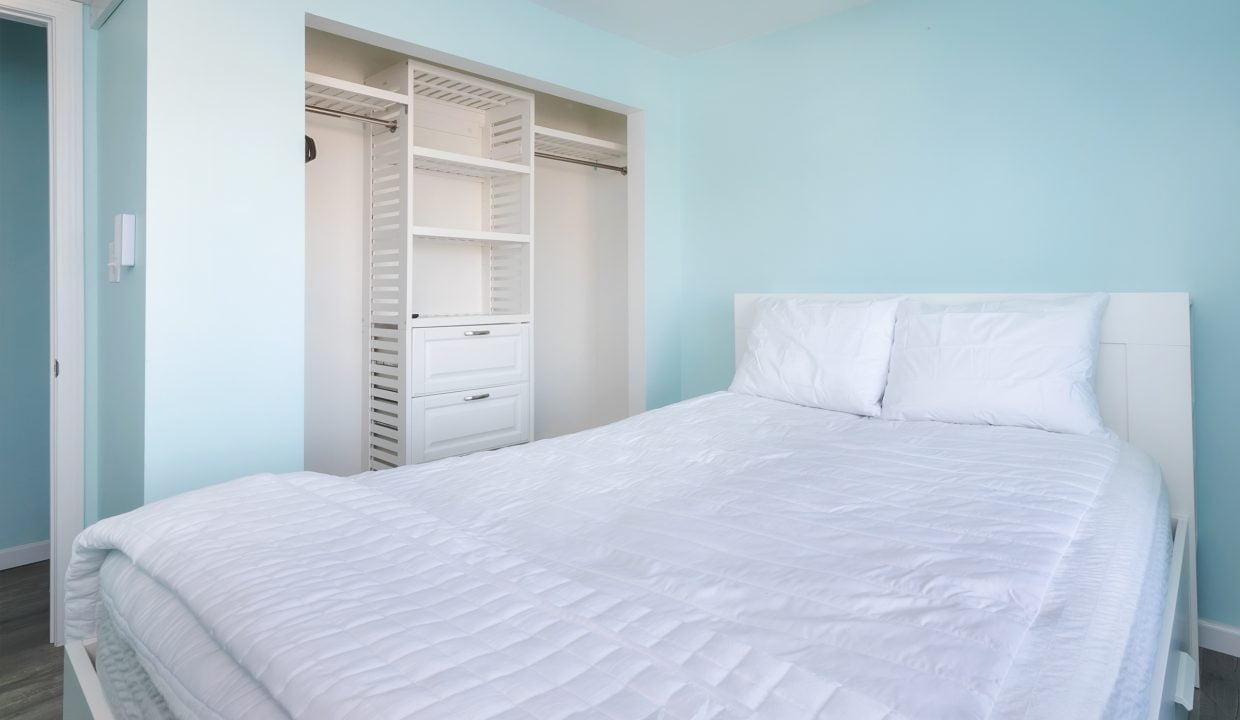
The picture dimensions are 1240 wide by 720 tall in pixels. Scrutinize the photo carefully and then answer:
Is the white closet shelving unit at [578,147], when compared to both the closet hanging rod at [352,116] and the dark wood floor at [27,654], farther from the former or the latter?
the dark wood floor at [27,654]

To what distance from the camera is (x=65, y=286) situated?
2.33 m

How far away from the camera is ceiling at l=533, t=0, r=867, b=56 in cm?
294

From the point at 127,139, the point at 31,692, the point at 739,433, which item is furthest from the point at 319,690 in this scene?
the point at 127,139

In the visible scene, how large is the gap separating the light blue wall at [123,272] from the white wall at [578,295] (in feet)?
7.49

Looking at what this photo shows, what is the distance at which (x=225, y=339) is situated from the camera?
7.04 feet

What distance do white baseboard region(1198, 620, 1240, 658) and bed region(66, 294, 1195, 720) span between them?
21.3 inches

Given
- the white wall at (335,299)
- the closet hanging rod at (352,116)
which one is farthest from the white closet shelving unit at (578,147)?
the white wall at (335,299)

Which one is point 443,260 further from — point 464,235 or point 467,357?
point 467,357

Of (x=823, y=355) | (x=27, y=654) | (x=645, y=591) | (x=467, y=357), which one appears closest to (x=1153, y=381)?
(x=823, y=355)

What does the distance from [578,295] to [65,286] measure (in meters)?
2.61

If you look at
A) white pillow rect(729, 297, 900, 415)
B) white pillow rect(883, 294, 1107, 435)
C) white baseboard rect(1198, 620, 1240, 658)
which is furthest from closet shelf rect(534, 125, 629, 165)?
white baseboard rect(1198, 620, 1240, 658)

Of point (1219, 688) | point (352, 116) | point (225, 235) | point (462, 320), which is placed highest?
point (352, 116)

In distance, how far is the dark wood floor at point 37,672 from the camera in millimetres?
1885

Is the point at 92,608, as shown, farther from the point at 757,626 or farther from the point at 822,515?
the point at 822,515
